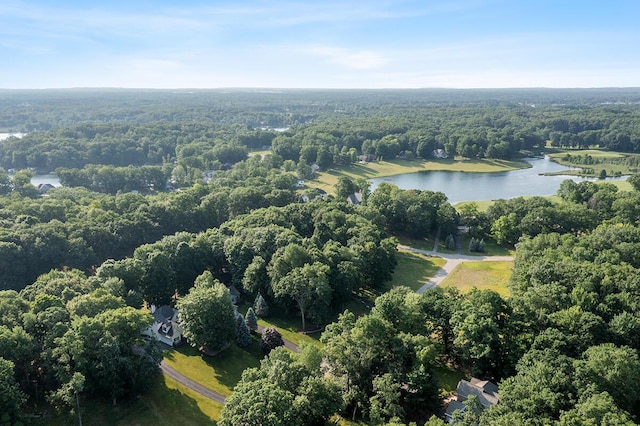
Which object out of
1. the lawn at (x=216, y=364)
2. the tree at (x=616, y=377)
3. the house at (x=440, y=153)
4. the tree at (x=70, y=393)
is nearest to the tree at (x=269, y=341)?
the lawn at (x=216, y=364)

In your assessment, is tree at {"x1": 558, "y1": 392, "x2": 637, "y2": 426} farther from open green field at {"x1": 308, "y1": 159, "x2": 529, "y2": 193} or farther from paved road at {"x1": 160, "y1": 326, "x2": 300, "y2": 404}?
open green field at {"x1": 308, "y1": 159, "x2": 529, "y2": 193}

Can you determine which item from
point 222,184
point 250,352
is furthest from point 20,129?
point 250,352

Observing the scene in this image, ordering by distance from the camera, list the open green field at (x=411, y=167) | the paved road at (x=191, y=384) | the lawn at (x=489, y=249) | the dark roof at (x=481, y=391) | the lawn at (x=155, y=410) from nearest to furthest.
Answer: the dark roof at (x=481, y=391) < the lawn at (x=155, y=410) < the paved road at (x=191, y=384) < the lawn at (x=489, y=249) < the open green field at (x=411, y=167)

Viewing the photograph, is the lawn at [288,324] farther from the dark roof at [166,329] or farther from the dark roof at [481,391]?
the dark roof at [481,391]

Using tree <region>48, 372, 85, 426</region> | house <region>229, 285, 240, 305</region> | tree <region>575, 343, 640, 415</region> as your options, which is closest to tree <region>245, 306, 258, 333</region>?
house <region>229, 285, 240, 305</region>

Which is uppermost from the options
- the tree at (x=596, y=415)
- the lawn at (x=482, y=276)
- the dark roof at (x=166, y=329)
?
the tree at (x=596, y=415)

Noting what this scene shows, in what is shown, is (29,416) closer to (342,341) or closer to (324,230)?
(342,341)
